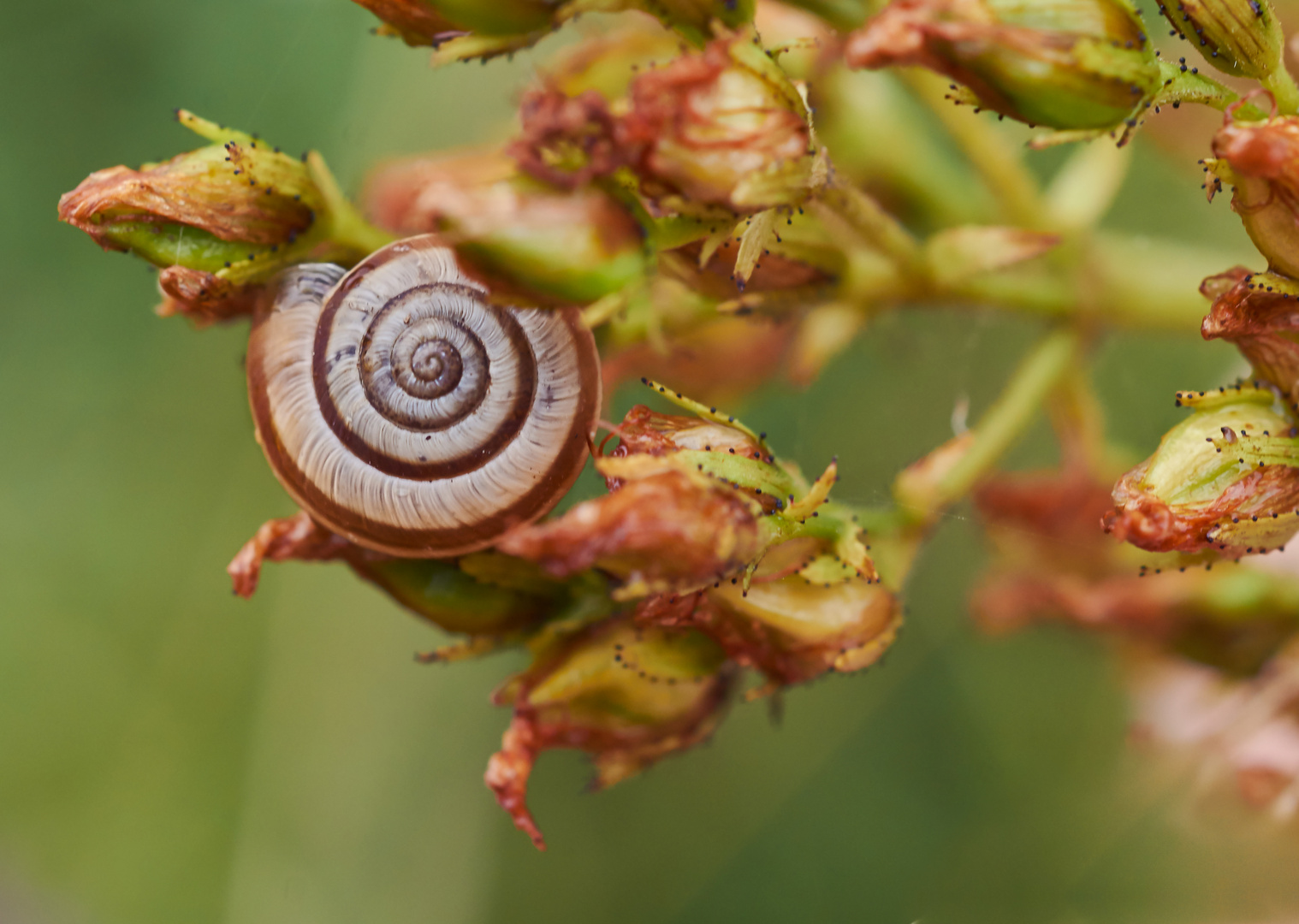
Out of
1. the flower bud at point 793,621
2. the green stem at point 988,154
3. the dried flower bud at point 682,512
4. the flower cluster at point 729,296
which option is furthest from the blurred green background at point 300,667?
the dried flower bud at point 682,512

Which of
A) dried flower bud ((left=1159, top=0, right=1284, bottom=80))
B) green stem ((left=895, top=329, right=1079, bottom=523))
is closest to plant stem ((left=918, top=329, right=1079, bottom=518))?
green stem ((left=895, top=329, right=1079, bottom=523))

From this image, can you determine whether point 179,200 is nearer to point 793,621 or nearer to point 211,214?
point 211,214

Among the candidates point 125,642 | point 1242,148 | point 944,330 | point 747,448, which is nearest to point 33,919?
point 125,642

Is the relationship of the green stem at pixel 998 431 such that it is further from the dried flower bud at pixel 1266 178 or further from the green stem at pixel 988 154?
the dried flower bud at pixel 1266 178

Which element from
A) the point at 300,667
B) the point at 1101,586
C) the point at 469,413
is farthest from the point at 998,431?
the point at 300,667

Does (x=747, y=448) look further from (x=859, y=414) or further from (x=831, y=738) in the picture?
(x=831, y=738)

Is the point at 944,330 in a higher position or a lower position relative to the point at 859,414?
higher
